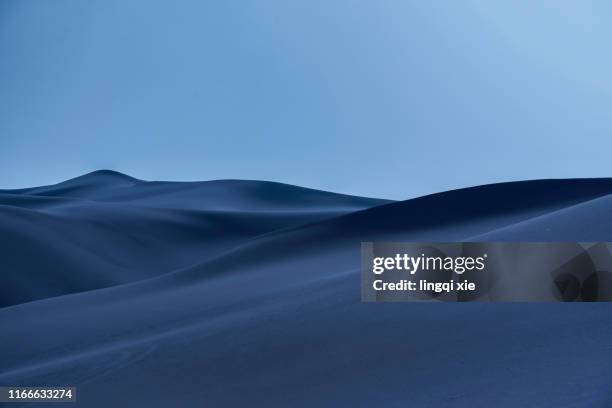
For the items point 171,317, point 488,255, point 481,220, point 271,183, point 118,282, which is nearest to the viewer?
point 488,255

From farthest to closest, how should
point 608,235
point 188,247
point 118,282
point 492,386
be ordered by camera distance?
point 188,247, point 118,282, point 608,235, point 492,386

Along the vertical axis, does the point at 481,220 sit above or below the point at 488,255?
above

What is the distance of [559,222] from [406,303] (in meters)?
1.79

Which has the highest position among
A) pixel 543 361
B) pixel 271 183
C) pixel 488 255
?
pixel 271 183

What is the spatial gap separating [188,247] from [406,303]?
1128 cm

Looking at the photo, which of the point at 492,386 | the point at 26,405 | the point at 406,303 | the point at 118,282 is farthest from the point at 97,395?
the point at 118,282

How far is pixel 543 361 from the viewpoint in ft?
9.76

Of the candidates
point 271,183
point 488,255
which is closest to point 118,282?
point 488,255

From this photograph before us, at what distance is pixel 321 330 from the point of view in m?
4.07

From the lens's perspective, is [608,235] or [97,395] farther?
[608,235]

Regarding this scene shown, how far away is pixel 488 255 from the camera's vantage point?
4.00 meters

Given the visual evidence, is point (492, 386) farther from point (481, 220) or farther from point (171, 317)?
point (481, 220)

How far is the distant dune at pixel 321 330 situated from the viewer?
3.01 meters

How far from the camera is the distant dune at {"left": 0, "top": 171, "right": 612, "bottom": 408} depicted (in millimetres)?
3008
